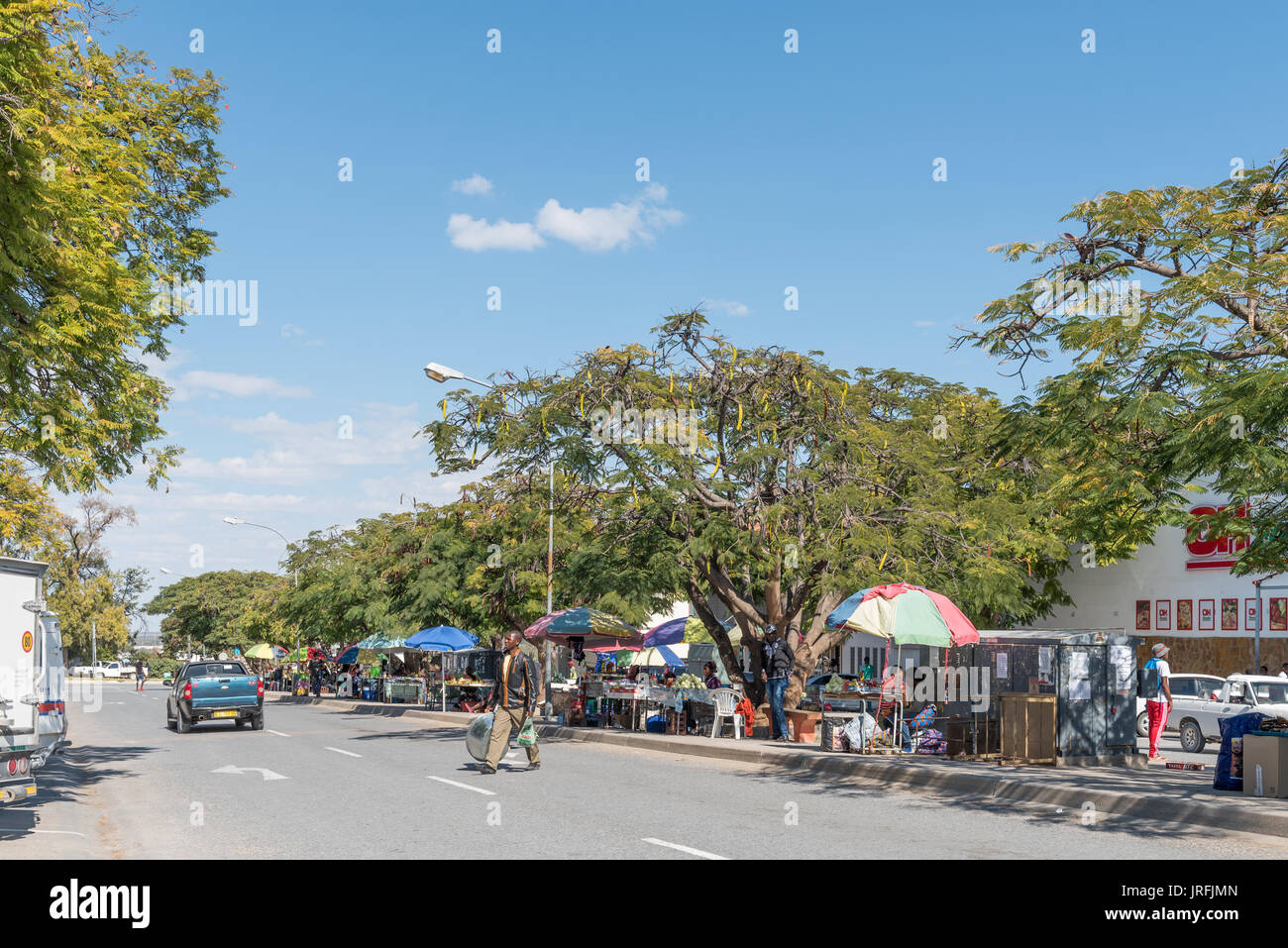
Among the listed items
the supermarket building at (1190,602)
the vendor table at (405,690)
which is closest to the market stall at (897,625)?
the supermarket building at (1190,602)

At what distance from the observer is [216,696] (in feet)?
90.5

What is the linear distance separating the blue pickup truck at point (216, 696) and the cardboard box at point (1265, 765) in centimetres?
2130

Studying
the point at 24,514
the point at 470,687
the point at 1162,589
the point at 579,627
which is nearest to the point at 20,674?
the point at 579,627

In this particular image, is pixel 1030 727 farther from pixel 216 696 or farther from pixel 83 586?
pixel 83 586

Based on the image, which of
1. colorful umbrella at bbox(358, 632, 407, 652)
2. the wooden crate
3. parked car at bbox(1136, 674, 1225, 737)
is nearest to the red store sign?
parked car at bbox(1136, 674, 1225, 737)

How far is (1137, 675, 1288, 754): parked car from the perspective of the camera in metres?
24.3

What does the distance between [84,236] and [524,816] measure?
7390 millimetres

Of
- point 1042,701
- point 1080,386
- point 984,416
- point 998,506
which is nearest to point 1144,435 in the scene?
point 1080,386

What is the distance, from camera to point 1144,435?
1430 centimetres

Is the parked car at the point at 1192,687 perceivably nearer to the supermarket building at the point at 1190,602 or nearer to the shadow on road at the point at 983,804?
the supermarket building at the point at 1190,602

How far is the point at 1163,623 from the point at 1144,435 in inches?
1010

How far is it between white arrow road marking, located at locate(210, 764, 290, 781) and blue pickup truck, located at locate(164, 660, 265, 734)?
9.72 m

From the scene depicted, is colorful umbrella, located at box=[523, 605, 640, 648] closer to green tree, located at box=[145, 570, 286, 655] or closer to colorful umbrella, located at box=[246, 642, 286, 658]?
colorful umbrella, located at box=[246, 642, 286, 658]
